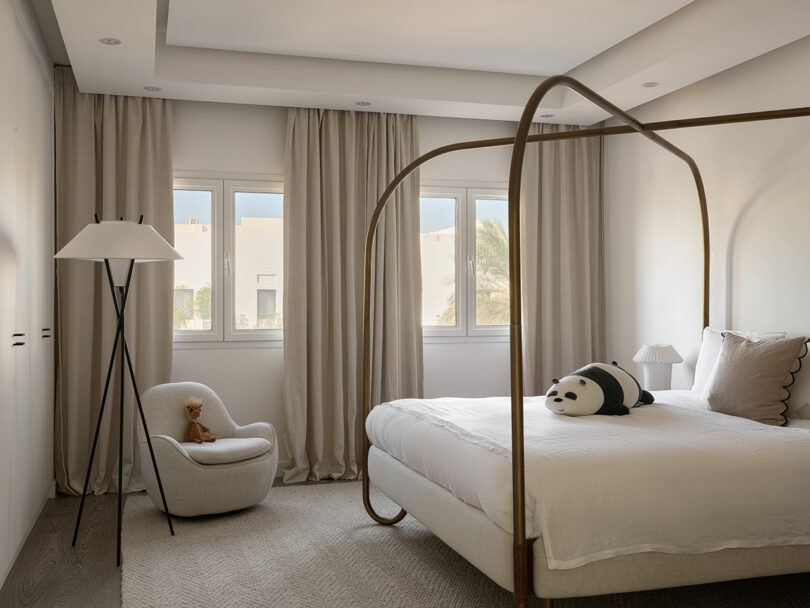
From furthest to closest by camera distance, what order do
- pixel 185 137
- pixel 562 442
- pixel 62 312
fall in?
pixel 185 137 < pixel 62 312 < pixel 562 442

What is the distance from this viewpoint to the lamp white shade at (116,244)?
3598 millimetres

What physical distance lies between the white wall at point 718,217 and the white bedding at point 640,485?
1448 millimetres

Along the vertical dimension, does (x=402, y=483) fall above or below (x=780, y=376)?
below

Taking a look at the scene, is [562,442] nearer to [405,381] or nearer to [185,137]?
[405,381]

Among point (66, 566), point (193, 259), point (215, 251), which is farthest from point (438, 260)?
point (66, 566)

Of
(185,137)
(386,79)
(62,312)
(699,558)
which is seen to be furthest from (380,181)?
Result: (699,558)

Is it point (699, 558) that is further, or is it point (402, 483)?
point (402, 483)

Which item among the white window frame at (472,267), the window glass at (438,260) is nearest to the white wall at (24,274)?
the window glass at (438,260)

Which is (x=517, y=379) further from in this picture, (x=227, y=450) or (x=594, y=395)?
(x=227, y=450)

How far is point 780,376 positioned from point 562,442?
1.31 meters

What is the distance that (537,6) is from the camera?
3963mm

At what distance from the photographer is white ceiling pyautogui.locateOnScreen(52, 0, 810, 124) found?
379 centimetres

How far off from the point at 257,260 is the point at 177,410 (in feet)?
4.15

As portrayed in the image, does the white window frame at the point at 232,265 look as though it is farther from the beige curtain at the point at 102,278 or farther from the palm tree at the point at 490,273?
the palm tree at the point at 490,273
